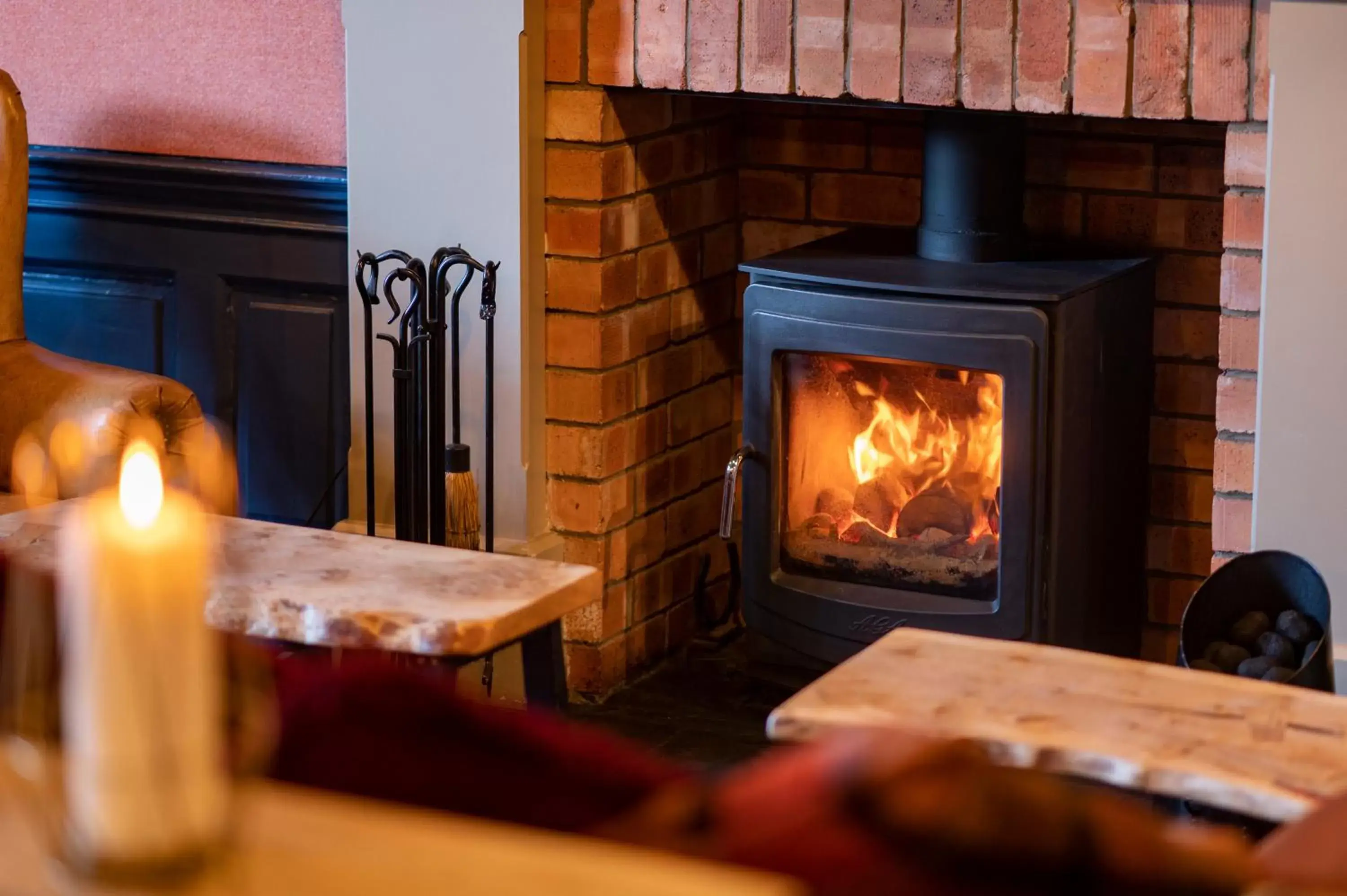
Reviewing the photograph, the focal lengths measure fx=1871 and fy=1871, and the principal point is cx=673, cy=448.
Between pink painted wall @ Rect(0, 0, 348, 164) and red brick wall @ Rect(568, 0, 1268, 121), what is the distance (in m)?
0.49

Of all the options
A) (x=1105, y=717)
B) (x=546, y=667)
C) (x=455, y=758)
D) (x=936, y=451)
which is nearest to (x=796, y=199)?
(x=936, y=451)

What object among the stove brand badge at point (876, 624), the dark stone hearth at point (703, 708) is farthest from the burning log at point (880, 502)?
the dark stone hearth at point (703, 708)

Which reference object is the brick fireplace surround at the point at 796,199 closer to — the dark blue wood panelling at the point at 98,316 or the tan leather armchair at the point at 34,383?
the tan leather armchair at the point at 34,383

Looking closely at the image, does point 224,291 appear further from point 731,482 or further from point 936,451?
point 936,451

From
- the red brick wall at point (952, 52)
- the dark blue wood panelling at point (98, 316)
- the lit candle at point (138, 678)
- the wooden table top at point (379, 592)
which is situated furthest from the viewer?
the dark blue wood panelling at point (98, 316)

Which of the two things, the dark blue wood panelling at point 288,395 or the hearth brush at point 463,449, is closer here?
the hearth brush at point 463,449

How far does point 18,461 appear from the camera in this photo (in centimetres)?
294

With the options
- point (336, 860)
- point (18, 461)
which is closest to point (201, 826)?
point (336, 860)

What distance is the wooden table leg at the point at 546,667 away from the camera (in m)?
1.94

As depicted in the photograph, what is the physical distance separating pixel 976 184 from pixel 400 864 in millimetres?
2102

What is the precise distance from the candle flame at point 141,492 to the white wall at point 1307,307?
6.21ft

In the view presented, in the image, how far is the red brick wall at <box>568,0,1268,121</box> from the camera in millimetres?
2445

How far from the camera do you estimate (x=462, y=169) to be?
2.91 metres

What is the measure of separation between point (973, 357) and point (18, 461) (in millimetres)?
1496
